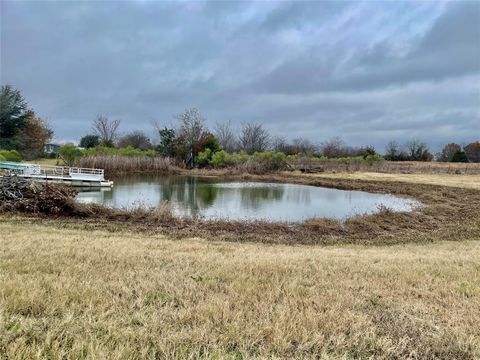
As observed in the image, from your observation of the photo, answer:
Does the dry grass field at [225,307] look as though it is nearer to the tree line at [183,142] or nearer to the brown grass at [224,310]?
the brown grass at [224,310]

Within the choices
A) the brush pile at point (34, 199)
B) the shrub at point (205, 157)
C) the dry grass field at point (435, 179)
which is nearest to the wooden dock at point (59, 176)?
the brush pile at point (34, 199)

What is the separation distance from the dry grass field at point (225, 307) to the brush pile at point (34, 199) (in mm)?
7316

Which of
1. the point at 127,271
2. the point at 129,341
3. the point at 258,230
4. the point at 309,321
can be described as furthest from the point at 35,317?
the point at 258,230

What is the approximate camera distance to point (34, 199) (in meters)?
12.6

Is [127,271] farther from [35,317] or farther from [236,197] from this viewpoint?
[236,197]

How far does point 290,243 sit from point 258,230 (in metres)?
1.96

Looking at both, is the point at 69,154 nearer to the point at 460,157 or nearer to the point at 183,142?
the point at 183,142

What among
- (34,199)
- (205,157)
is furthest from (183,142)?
(34,199)

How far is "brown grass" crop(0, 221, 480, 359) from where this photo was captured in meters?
2.46

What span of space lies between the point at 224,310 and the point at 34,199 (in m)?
11.8

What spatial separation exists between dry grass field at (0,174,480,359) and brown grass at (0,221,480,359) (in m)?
0.01

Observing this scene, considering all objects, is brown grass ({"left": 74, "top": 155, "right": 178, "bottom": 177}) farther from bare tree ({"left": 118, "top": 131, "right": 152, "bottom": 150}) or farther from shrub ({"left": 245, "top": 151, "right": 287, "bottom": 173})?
bare tree ({"left": 118, "top": 131, "right": 152, "bottom": 150})

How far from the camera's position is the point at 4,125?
122 ft

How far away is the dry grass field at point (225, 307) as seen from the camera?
8.10 feet
